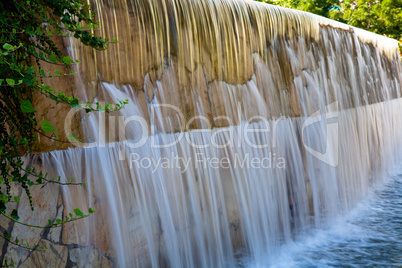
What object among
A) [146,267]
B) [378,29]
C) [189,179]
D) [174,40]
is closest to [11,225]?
[146,267]

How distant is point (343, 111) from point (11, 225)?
5540 mm

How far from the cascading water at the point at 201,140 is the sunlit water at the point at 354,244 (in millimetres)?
135

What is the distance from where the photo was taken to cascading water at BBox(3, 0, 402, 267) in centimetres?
295

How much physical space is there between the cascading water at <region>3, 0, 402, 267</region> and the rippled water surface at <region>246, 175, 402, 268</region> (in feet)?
0.48

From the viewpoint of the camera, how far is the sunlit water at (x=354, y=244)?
4.14m

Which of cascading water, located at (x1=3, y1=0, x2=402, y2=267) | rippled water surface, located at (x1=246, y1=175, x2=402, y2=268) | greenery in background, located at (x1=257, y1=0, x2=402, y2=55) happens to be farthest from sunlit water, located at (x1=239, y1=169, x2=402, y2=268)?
greenery in background, located at (x1=257, y1=0, x2=402, y2=55)

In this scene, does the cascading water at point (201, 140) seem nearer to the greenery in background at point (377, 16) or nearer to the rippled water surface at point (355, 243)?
the rippled water surface at point (355, 243)

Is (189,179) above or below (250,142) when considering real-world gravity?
below

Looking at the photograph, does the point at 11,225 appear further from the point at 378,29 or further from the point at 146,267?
the point at 378,29

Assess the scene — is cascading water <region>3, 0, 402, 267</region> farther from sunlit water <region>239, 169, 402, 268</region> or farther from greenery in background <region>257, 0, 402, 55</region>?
greenery in background <region>257, 0, 402, 55</region>

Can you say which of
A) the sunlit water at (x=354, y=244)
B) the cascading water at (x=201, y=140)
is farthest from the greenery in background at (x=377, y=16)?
the sunlit water at (x=354, y=244)

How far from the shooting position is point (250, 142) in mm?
4285

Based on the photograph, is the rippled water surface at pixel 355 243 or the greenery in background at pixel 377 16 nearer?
the rippled water surface at pixel 355 243

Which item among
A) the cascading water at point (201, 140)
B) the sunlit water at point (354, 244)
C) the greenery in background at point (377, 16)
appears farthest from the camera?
the greenery in background at point (377, 16)
